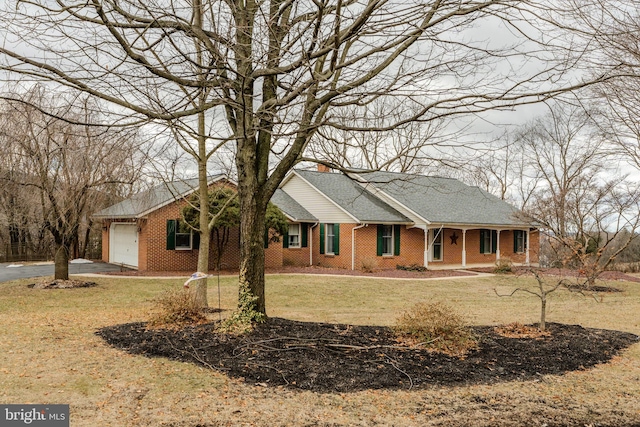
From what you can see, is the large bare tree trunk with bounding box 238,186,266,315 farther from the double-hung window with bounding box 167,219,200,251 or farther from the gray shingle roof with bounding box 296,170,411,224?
the gray shingle roof with bounding box 296,170,411,224

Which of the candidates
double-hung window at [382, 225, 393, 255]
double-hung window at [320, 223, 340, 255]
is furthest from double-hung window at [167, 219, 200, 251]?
double-hung window at [382, 225, 393, 255]

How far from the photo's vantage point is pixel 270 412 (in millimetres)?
5117

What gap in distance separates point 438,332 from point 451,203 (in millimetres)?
22406

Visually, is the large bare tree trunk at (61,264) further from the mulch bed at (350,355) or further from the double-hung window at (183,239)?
the mulch bed at (350,355)

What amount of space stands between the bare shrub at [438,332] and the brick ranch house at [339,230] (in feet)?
51.0

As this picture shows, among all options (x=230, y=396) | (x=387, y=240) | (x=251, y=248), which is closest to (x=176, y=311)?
(x=251, y=248)

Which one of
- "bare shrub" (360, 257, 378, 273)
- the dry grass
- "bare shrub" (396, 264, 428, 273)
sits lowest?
the dry grass

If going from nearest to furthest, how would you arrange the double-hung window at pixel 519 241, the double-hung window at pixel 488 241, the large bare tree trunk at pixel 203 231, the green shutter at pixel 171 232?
the large bare tree trunk at pixel 203 231
the green shutter at pixel 171 232
the double-hung window at pixel 488 241
the double-hung window at pixel 519 241

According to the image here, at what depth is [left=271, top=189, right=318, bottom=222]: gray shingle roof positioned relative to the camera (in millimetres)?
26002

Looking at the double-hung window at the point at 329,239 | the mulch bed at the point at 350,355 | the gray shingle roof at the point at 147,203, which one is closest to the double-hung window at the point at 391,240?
the double-hung window at the point at 329,239

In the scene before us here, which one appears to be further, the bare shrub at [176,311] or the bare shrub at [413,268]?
the bare shrub at [413,268]

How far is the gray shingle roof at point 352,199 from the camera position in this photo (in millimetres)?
25406

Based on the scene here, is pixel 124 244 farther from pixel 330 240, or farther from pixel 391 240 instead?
pixel 391 240

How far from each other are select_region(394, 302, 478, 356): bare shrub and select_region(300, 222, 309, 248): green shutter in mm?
18545
